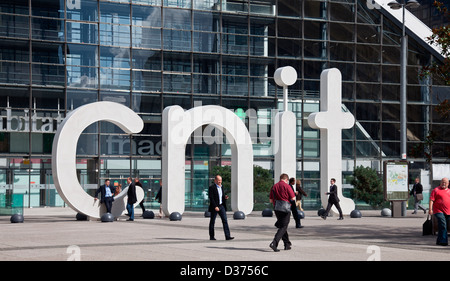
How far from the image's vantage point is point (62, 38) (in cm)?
3978

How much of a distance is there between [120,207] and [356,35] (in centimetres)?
2450

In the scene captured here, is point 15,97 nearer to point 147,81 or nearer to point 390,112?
point 147,81

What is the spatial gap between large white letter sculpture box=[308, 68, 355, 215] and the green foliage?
27.0 feet

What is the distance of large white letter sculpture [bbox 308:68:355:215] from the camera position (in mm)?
29281

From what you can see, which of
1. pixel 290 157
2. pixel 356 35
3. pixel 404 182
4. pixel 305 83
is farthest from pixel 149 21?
pixel 404 182

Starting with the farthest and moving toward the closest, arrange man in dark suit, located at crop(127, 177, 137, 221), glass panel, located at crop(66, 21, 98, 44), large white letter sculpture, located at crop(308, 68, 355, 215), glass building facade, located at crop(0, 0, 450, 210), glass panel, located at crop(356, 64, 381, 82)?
glass panel, located at crop(356, 64, 381, 82) < glass panel, located at crop(66, 21, 98, 44) < glass building facade, located at crop(0, 0, 450, 210) < large white letter sculpture, located at crop(308, 68, 355, 215) < man in dark suit, located at crop(127, 177, 137, 221)

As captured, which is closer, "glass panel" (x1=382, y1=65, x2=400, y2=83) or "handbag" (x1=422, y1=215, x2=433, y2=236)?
"handbag" (x1=422, y1=215, x2=433, y2=236)

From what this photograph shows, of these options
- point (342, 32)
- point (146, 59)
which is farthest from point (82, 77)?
point (342, 32)

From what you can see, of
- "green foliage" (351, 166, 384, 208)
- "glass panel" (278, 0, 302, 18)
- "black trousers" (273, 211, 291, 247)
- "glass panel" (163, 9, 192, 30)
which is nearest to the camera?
"black trousers" (273, 211, 291, 247)

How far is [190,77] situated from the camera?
140ft

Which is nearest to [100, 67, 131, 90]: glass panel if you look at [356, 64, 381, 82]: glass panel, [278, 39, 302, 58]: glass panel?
[278, 39, 302, 58]: glass panel

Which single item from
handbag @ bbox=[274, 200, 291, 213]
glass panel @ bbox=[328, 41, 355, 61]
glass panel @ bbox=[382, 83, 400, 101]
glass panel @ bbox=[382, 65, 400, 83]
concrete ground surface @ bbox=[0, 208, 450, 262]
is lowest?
concrete ground surface @ bbox=[0, 208, 450, 262]

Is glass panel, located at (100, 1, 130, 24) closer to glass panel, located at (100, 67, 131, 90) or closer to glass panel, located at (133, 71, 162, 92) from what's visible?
glass panel, located at (100, 67, 131, 90)

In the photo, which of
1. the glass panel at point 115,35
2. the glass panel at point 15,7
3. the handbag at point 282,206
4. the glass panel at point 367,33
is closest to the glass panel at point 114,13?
the glass panel at point 115,35
